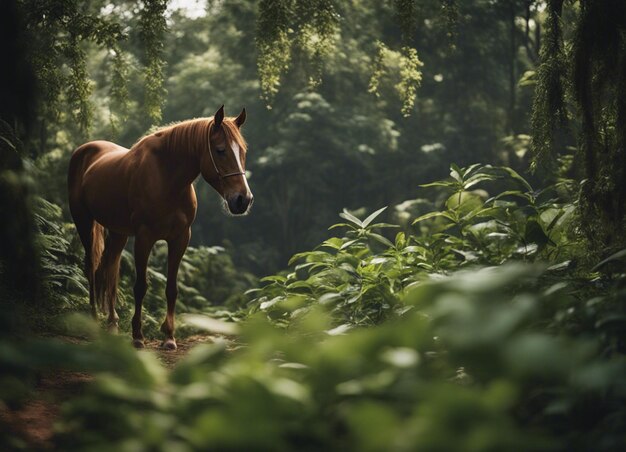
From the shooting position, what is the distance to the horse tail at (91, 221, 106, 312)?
6.66 m

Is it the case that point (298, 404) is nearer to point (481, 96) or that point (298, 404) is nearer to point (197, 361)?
point (197, 361)

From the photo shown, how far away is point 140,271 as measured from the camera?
577cm

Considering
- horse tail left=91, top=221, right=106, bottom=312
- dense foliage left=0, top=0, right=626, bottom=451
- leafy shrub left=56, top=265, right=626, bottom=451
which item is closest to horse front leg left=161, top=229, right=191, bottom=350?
dense foliage left=0, top=0, right=626, bottom=451

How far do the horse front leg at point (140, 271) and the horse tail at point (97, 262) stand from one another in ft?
3.36

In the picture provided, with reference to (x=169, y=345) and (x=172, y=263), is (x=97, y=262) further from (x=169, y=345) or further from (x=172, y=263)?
(x=169, y=345)

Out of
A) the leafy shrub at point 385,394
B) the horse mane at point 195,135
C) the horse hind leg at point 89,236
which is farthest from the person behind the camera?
the horse hind leg at point 89,236

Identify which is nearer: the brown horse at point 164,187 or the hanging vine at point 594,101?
the hanging vine at point 594,101

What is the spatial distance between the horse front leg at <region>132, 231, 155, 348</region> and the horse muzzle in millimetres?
915

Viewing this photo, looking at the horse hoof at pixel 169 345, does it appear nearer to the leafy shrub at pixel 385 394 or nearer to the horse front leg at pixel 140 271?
the horse front leg at pixel 140 271

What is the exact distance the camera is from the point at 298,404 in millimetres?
1757

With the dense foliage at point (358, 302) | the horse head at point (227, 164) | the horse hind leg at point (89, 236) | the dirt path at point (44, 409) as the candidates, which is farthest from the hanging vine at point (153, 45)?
the dirt path at point (44, 409)

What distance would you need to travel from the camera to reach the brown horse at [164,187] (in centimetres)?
539

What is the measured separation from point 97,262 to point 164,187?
68.5 inches

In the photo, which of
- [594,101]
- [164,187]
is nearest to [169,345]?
[164,187]
